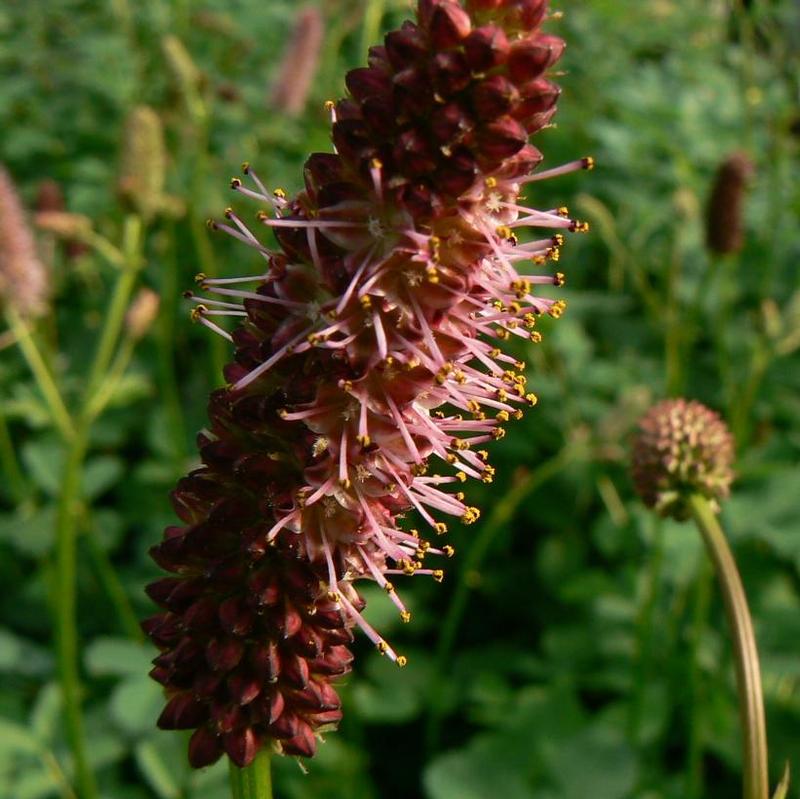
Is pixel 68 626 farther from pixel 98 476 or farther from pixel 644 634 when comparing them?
pixel 644 634

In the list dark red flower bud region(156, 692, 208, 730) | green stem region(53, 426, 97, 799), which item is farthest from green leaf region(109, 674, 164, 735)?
dark red flower bud region(156, 692, 208, 730)

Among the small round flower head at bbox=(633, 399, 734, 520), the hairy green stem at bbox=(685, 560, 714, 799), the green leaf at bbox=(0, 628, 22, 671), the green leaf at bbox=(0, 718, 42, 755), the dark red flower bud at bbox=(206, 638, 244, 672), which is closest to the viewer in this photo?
the dark red flower bud at bbox=(206, 638, 244, 672)

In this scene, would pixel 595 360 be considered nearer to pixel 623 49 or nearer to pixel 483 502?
pixel 483 502

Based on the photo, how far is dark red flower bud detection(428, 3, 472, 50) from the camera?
3.80ft

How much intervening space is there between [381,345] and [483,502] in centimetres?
256

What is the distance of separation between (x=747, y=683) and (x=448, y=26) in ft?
3.47

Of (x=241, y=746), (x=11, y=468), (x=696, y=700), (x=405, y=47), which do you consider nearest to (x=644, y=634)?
(x=696, y=700)

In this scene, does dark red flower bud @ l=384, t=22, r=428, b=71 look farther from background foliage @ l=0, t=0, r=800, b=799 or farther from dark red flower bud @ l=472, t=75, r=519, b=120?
background foliage @ l=0, t=0, r=800, b=799

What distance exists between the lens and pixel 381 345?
1.26 meters

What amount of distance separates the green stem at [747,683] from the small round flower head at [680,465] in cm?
24

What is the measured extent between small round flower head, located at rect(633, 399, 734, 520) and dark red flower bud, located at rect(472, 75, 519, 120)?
3.24 ft

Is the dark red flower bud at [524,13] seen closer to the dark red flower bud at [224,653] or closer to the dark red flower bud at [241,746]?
the dark red flower bud at [224,653]

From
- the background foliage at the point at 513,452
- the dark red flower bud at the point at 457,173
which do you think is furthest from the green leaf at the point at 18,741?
the dark red flower bud at the point at 457,173

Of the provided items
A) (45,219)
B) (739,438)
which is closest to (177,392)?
(45,219)
